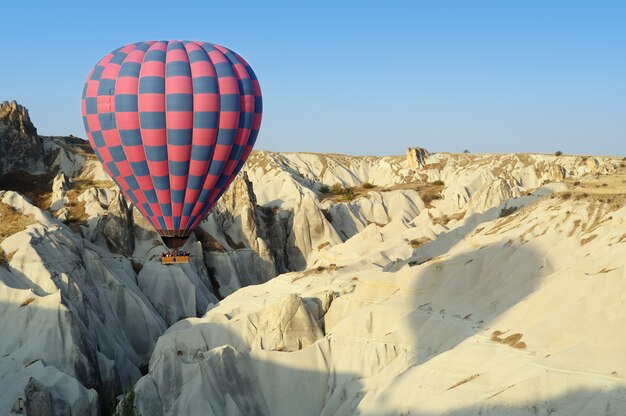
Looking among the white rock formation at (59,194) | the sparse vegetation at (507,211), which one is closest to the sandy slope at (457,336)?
the sparse vegetation at (507,211)

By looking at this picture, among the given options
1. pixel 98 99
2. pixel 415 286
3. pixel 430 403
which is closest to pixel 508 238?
pixel 415 286

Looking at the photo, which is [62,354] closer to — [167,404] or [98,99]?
[167,404]

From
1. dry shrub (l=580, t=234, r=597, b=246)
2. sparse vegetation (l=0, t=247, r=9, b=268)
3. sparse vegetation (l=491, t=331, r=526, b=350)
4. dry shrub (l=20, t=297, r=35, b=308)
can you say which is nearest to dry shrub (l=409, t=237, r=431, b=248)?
dry shrub (l=580, t=234, r=597, b=246)

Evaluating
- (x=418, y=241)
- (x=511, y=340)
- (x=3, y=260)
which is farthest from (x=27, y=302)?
(x=418, y=241)

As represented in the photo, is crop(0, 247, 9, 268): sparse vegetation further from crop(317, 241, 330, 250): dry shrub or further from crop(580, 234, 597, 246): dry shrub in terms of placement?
crop(317, 241, 330, 250): dry shrub

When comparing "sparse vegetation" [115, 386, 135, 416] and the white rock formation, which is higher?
the white rock formation

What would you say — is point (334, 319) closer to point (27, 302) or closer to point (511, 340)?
point (511, 340)

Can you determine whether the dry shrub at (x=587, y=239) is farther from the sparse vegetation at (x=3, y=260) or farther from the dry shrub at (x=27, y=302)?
the sparse vegetation at (x=3, y=260)

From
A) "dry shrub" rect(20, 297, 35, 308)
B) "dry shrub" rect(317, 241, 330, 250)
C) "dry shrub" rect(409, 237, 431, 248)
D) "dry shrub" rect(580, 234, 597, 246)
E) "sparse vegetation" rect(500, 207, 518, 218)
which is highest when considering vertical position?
"dry shrub" rect(580, 234, 597, 246)
